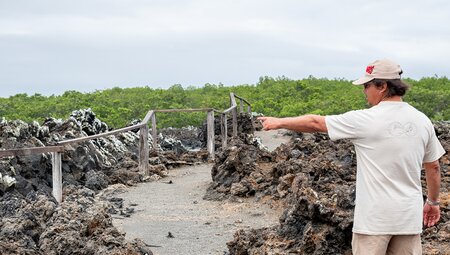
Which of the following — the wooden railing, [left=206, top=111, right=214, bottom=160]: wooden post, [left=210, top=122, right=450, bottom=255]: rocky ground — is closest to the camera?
[left=210, top=122, right=450, bottom=255]: rocky ground

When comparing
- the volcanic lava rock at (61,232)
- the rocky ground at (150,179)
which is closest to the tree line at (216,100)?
the rocky ground at (150,179)

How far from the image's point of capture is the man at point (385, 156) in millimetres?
3527

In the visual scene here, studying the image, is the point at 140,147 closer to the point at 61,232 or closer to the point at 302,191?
the point at 61,232

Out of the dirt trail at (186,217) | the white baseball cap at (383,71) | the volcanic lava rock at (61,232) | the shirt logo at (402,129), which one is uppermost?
the white baseball cap at (383,71)

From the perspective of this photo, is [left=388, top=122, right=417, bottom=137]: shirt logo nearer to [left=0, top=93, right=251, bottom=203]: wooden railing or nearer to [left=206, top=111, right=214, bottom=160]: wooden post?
[left=0, top=93, right=251, bottom=203]: wooden railing

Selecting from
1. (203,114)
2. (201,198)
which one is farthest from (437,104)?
(201,198)

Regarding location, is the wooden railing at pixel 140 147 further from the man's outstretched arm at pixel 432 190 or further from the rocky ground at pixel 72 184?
the man's outstretched arm at pixel 432 190

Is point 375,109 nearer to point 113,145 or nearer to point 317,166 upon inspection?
point 317,166

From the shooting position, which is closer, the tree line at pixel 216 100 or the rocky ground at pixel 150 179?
the rocky ground at pixel 150 179

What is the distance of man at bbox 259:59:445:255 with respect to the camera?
11.6 ft

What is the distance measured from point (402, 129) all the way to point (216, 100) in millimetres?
27790

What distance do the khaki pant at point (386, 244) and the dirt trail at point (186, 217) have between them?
2.97m

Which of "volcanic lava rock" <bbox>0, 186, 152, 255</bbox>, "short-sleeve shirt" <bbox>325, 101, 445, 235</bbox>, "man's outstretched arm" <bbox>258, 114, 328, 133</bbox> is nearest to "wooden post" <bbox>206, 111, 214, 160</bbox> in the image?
"volcanic lava rock" <bbox>0, 186, 152, 255</bbox>

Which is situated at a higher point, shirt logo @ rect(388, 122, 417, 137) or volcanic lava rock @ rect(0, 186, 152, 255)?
shirt logo @ rect(388, 122, 417, 137)
